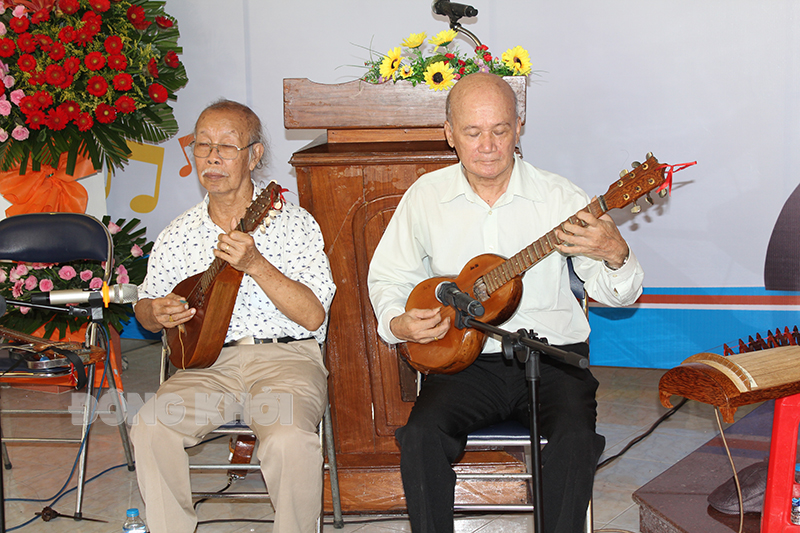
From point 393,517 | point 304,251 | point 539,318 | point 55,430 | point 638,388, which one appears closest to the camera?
point 539,318

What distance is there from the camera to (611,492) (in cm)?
301

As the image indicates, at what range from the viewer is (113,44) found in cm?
415

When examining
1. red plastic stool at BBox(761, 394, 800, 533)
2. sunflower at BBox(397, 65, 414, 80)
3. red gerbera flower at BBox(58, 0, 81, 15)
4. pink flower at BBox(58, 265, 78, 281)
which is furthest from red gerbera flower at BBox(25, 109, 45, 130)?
red plastic stool at BBox(761, 394, 800, 533)

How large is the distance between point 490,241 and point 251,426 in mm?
995

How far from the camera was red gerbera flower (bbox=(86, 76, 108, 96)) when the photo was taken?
4105 millimetres

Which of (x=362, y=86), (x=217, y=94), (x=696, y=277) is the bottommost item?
(x=696, y=277)

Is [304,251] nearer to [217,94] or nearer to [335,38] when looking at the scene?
[335,38]

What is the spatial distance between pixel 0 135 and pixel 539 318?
129 inches

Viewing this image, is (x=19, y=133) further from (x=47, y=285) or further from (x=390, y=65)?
(x=390, y=65)

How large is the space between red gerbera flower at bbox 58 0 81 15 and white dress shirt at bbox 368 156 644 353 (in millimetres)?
2667

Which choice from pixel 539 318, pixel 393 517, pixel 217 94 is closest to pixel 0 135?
pixel 217 94

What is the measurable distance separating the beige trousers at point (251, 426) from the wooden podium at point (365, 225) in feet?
1.08

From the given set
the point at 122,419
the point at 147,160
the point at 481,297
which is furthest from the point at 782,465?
the point at 147,160

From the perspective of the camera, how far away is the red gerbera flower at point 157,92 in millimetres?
4457
